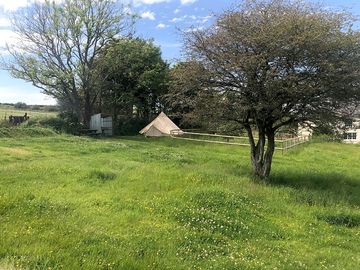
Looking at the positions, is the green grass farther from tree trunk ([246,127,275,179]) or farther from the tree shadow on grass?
tree trunk ([246,127,275,179])

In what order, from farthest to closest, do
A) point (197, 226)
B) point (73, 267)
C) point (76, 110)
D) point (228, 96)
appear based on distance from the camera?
point (76, 110) → point (228, 96) → point (197, 226) → point (73, 267)

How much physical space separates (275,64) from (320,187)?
427cm

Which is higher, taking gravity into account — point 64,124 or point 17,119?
point 17,119

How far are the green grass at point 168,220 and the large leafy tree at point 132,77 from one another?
2119cm

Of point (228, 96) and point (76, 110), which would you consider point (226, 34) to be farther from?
point (76, 110)

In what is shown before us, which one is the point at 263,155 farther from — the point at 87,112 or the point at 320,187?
the point at 87,112

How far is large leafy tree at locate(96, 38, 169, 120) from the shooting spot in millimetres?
33094

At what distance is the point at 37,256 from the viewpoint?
5039mm

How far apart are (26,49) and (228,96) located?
23.3m

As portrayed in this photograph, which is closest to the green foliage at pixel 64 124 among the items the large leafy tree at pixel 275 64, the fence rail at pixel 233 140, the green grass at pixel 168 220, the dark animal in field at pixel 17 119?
the dark animal in field at pixel 17 119

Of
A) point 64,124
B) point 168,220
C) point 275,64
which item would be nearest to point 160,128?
point 64,124

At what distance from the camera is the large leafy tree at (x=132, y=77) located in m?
33.1

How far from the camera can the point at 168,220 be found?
7.43 m

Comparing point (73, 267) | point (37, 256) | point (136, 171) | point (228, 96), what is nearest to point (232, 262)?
point (73, 267)
